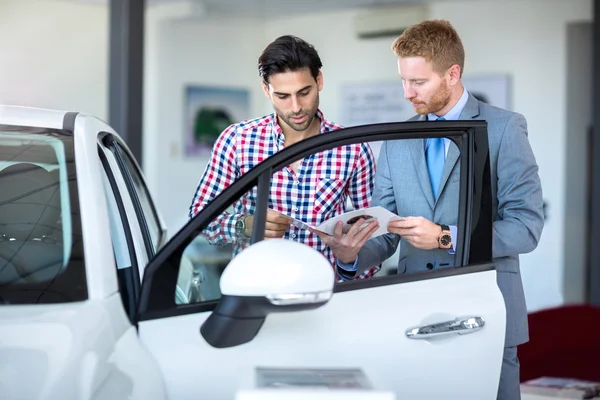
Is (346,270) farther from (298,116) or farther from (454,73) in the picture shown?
(454,73)

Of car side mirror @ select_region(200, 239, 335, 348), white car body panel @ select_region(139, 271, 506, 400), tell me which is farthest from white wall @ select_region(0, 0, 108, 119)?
car side mirror @ select_region(200, 239, 335, 348)

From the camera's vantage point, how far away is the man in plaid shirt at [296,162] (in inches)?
87.7

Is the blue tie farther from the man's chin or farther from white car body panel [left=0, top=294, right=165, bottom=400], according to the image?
white car body panel [left=0, top=294, right=165, bottom=400]

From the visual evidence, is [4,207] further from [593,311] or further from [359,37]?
[359,37]

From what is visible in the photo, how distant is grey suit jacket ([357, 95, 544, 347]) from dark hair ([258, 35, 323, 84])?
305 millimetres

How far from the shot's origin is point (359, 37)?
8047 mm

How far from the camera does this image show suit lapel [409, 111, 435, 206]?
2160 millimetres

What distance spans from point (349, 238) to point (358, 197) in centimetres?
39

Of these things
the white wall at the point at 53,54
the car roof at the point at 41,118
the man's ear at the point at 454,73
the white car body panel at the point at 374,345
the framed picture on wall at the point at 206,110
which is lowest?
the white car body panel at the point at 374,345

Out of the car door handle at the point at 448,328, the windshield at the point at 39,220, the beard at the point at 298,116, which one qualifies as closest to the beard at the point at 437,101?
the beard at the point at 298,116

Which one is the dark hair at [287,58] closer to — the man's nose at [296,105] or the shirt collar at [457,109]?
the man's nose at [296,105]

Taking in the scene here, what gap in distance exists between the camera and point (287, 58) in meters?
2.23

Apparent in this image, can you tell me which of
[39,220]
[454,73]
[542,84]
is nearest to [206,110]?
[542,84]

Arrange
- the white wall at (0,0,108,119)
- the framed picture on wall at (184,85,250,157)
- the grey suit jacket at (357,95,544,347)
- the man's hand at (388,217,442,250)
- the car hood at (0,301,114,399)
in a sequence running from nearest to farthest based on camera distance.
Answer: the car hood at (0,301,114,399) → the man's hand at (388,217,442,250) → the grey suit jacket at (357,95,544,347) → the white wall at (0,0,108,119) → the framed picture on wall at (184,85,250,157)
